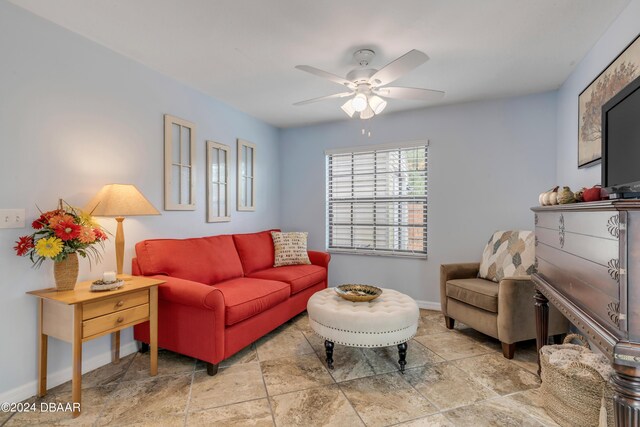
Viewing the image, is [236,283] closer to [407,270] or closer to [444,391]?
[444,391]

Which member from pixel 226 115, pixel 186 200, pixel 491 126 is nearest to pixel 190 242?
pixel 186 200

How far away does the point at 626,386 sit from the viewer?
1.03 m

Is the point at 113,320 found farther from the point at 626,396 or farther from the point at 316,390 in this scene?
the point at 626,396

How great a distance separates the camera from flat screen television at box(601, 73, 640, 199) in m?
1.22

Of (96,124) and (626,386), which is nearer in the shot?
(626,386)

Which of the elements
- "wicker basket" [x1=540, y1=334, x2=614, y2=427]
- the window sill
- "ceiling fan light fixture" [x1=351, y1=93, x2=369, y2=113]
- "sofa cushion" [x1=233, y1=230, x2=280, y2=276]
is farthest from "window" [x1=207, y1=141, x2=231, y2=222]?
"wicker basket" [x1=540, y1=334, x2=614, y2=427]

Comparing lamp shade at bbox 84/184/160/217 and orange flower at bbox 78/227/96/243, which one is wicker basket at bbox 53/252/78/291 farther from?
lamp shade at bbox 84/184/160/217

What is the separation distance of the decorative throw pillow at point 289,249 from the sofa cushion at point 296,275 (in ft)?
0.33

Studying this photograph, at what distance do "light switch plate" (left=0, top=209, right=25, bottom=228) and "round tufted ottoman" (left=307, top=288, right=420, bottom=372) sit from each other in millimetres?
1961

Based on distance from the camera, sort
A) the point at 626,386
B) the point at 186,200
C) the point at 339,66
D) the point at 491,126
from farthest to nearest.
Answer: the point at 491,126, the point at 186,200, the point at 339,66, the point at 626,386

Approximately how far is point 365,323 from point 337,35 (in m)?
1.99

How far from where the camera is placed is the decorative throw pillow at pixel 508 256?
2.81m

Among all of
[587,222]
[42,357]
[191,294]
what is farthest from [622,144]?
[42,357]

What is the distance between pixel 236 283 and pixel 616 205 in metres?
2.61
